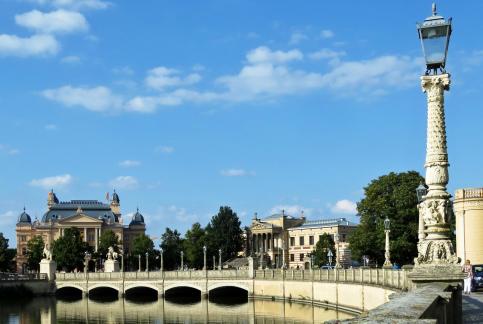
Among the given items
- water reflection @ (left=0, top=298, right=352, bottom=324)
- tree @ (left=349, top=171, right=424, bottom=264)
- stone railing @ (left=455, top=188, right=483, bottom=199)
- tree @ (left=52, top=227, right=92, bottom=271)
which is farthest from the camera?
tree @ (left=52, top=227, right=92, bottom=271)

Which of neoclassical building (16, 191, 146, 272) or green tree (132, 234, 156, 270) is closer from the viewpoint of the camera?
green tree (132, 234, 156, 270)

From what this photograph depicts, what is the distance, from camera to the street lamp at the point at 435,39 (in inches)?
616

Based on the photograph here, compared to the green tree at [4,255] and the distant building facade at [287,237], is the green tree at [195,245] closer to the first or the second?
the distant building facade at [287,237]

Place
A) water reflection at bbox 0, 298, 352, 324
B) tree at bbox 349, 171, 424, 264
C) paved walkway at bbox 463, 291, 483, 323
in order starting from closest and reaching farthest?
1. paved walkway at bbox 463, 291, 483, 323
2. water reflection at bbox 0, 298, 352, 324
3. tree at bbox 349, 171, 424, 264

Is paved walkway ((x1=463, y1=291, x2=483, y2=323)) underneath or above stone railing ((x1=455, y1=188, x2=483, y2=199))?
underneath

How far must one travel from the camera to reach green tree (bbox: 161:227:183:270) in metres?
146

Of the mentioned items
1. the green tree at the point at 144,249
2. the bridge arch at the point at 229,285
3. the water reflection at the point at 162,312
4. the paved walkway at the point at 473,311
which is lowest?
the water reflection at the point at 162,312

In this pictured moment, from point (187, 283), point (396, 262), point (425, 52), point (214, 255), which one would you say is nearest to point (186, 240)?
point (214, 255)

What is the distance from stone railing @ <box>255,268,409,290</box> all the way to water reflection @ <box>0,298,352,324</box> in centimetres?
289

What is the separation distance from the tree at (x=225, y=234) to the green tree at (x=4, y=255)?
39434 mm

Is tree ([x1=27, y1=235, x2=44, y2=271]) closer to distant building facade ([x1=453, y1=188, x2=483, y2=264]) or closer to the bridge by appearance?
the bridge

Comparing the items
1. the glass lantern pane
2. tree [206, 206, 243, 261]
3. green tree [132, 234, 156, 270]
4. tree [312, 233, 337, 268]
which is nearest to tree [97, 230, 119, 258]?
green tree [132, 234, 156, 270]

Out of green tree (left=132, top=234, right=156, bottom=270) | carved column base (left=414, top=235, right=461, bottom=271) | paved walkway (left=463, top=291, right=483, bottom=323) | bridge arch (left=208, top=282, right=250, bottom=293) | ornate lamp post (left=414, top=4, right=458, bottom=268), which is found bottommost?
bridge arch (left=208, top=282, right=250, bottom=293)

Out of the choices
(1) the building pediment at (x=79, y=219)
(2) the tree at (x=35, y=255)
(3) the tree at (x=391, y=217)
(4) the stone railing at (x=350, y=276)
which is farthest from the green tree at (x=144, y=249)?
(3) the tree at (x=391, y=217)
